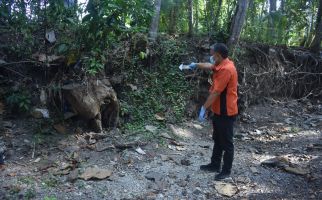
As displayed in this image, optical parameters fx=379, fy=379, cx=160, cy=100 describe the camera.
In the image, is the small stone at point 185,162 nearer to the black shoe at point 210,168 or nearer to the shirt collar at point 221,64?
the black shoe at point 210,168

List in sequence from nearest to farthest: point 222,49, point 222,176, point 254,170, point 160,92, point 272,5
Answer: point 222,49
point 222,176
point 254,170
point 160,92
point 272,5

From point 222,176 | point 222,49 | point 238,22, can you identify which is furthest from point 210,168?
point 238,22

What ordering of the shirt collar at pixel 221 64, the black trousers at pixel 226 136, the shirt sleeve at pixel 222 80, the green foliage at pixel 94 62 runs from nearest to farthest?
the shirt sleeve at pixel 222 80
the shirt collar at pixel 221 64
the black trousers at pixel 226 136
the green foliage at pixel 94 62

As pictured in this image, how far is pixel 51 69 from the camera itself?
6484 millimetres

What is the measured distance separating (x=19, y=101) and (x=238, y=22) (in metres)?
5.12

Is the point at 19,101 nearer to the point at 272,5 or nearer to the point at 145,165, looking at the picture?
the point at 145,165

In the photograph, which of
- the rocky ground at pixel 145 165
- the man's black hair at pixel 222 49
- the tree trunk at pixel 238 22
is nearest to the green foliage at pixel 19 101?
the rocky ground at pixel 145 165

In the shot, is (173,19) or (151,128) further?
(173,19)

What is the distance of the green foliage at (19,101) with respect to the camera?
5906mm

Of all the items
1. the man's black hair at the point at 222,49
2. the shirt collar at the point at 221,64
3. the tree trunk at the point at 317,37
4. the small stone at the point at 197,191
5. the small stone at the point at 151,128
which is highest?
the tree trunk at the point at 317,37

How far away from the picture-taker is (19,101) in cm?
595

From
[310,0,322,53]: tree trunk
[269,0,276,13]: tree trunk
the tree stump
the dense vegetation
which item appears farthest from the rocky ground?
[269,0,276,13]: tree trunk

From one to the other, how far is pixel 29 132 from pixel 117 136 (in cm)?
137

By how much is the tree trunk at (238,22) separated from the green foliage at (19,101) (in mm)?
4765
